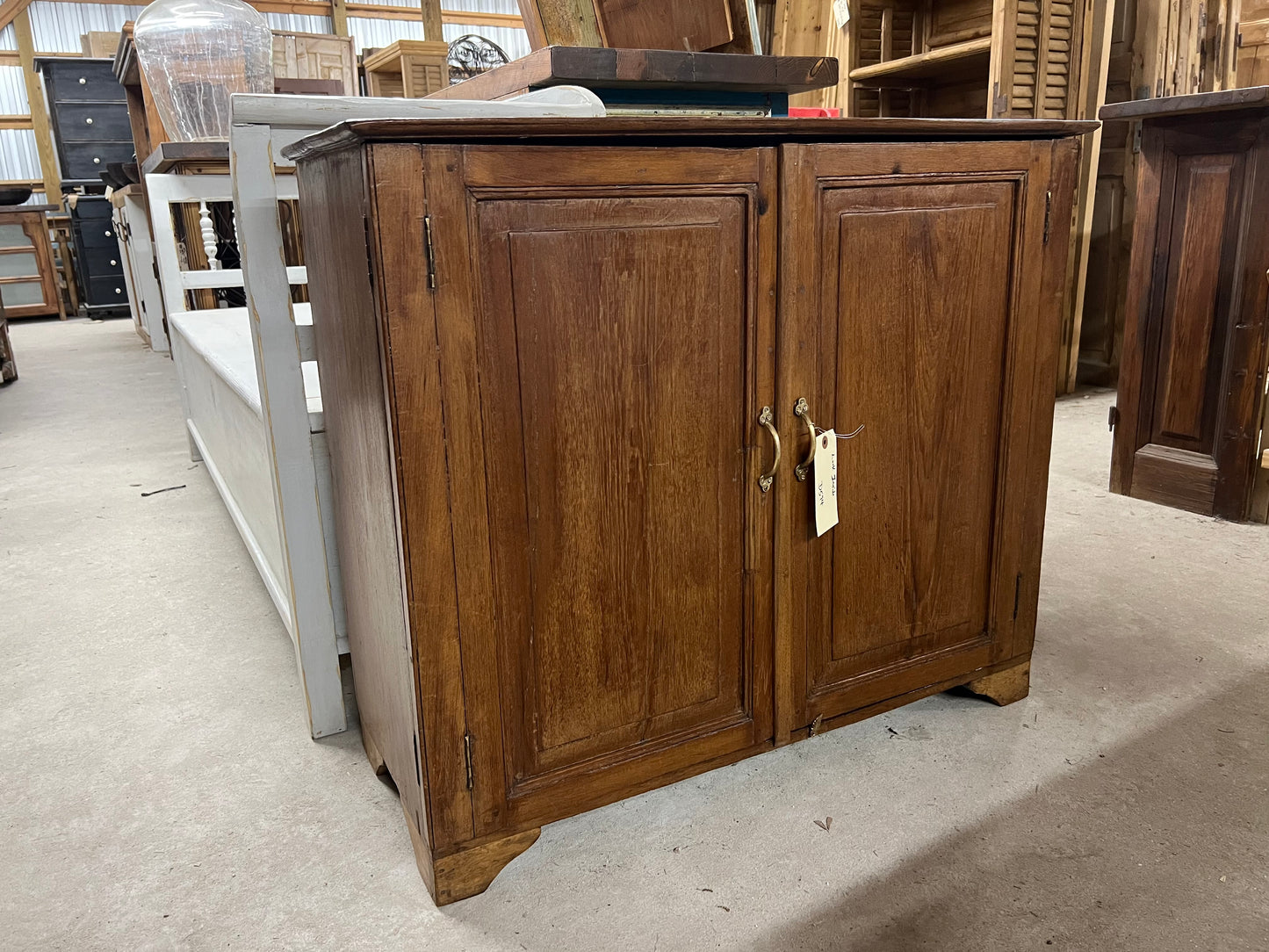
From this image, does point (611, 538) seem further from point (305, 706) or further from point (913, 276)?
point (305, 706)

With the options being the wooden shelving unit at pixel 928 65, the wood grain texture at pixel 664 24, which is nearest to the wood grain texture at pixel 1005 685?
the wood grain texture at pixel 664 24

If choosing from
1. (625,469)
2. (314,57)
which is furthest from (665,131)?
(314,57)

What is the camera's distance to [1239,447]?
258 centimetres

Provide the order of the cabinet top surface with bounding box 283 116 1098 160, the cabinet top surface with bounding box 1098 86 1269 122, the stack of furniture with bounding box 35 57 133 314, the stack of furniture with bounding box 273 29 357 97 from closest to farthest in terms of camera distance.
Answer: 1. the cabinet top surface with bounding box 283 116 1098 160
2. the cabinet top surface with bounding box 1098 86 1269 122
3. the stack of furniture with bounding box 273 29 357 97
4. the stack of furniture with bounding box 35 57 133 314

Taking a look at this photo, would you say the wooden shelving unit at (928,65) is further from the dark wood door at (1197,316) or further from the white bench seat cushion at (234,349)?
the white bench seat cushion at (234,349)

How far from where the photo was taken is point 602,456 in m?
1.24

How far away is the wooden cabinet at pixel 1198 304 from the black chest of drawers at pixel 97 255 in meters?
8.31

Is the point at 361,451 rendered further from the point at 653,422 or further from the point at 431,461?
the point at 653,422

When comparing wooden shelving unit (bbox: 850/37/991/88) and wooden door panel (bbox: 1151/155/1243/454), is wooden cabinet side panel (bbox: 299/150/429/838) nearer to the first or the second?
wooden door panel (bbox: 1151/155/1243/454)

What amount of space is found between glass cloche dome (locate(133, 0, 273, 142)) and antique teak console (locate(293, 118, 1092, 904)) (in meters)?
2.33

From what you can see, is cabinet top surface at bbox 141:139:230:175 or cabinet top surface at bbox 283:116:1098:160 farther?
cabinet top surface at bbox 141:139:230:175

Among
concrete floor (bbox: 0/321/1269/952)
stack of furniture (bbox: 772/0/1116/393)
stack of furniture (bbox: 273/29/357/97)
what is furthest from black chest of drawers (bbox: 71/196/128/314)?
concrete floor (bbox: 0/321/1269/952)

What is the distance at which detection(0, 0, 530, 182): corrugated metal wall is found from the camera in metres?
10.5

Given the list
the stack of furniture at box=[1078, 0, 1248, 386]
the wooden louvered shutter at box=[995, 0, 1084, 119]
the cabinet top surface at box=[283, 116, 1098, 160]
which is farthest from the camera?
the stack of furniture at box=[1078, 0, 1248, 386]
